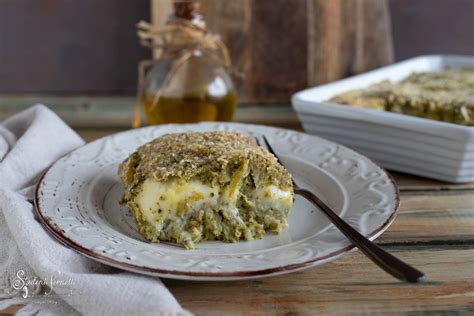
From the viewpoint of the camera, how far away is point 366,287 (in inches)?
48.0

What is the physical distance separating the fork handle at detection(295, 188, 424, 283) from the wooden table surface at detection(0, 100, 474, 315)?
93mm

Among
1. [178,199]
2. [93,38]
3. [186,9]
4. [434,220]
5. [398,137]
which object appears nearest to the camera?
[178,199]

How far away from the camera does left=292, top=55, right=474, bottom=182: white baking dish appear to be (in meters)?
1.68

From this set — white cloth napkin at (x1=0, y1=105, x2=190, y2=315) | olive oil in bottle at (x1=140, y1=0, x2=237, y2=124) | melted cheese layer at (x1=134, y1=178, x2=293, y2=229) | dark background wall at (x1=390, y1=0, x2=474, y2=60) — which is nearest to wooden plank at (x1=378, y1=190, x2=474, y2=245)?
melted cheese layer at (x1=134, y1=178, x2=293, y2=229)

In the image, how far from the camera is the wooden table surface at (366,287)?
1157 mm

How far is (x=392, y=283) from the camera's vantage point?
1232 millimetres

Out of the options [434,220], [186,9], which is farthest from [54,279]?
[186,9]

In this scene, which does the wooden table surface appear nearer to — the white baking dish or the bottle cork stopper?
the white baking dish

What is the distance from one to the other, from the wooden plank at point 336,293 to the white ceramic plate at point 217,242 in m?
0.06

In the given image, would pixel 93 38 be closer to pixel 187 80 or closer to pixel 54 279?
pixel 187 80

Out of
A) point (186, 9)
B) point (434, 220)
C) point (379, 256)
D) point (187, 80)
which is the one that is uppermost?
point (186, 9)

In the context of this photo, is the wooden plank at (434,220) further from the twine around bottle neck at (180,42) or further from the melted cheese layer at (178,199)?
the twine around bottle neck at (180,42)

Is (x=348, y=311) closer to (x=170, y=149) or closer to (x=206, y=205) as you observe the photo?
(x=206, y=205)

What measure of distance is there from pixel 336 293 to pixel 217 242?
0.28 meters
